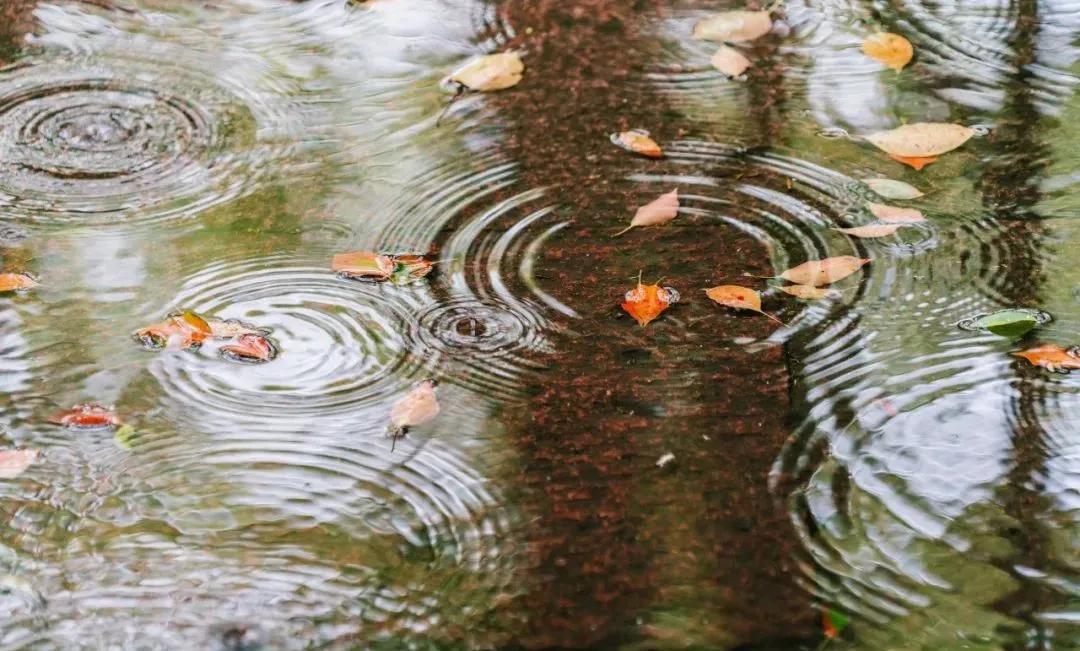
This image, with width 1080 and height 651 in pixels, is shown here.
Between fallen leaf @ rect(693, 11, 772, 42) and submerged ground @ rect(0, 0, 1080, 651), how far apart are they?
76 millimetres

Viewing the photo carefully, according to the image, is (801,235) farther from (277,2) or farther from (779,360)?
(277,2)

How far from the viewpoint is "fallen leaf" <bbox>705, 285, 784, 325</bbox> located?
239 centimetres

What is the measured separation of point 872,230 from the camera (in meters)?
2.63

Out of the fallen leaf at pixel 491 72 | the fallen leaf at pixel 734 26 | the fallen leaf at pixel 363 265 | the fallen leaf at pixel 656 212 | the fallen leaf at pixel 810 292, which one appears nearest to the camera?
the fallen leaf at pixel 810 292

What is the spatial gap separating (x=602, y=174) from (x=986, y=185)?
3.10ft

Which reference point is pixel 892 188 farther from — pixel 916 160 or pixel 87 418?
pixel 87 418

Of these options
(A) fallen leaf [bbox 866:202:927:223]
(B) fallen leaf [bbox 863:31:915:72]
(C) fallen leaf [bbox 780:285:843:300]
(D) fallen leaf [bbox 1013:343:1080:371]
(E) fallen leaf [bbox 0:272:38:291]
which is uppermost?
(B) fallen leaf [bbox 863:31:915:72]

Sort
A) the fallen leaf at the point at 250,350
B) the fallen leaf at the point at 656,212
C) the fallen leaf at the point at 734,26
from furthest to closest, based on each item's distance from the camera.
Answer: the fallen leaf at the point at 734,26
the fallen leaf at the point at 656,212
the fallen leaf at the point at 250,350

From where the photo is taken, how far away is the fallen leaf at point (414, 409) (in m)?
2.15

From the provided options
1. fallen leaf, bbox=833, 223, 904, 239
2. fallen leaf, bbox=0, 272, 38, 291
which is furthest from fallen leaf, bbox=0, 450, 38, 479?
fallen leaf, bbox=833, 223, 904, 239

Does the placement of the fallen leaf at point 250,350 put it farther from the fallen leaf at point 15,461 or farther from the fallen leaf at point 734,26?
the fallen leaf at point 734,26

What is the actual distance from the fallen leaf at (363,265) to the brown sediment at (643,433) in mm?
359

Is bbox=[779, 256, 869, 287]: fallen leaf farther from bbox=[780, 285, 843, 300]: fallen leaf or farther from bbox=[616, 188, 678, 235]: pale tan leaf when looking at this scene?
bbox=[616, 188, 678, 235]: pale tan leaf

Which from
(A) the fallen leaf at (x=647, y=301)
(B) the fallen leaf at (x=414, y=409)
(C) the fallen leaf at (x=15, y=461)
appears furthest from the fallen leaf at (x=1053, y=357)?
(C) the fallen leaf at (x=15, y=461)
